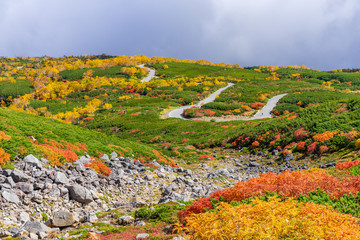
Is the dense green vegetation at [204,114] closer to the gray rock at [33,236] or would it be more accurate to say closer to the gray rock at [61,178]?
the gray rock at [61,178]

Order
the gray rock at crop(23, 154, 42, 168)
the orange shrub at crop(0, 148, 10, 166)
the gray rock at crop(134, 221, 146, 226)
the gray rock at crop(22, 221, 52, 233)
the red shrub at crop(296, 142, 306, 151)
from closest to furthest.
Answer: the gray rock at crop(22, 221, 52, 233), the gray rock at crop(134, 221, 146, 226), the orange shrub at crop(0, 148, 10, 166), the gray rock at crop(23, 154, 42, 168), the red shrub at crop(296, 142, 306, 151)

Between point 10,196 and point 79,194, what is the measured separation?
2.67 m

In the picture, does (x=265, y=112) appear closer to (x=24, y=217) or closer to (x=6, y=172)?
(x=6, y=172)

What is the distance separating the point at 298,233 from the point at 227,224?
1248mm

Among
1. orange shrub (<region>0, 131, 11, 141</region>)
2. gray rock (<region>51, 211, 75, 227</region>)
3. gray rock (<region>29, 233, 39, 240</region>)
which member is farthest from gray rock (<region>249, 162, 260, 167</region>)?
orange shrub (<region>0, 131, 11, 141</region>)

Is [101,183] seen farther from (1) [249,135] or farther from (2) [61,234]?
(1) [249,135]

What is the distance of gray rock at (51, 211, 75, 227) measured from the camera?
8578 millimetres

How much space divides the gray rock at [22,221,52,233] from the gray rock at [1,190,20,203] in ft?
5.44

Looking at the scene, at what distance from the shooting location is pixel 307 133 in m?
25.9

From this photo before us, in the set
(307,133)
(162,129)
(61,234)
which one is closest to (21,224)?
(61,234)

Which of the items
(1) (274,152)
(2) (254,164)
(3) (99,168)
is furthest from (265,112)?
(3) (99,168)

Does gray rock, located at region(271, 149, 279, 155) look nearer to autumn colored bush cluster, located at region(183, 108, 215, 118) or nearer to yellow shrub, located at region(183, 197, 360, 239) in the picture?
yellow shrub, located at region(183, 197, 360, 239)

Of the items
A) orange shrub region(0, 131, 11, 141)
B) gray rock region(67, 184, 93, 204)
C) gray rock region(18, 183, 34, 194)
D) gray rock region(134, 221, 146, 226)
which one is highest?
orange shrub region(0, 131, 11, 141)

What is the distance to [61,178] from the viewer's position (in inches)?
464
